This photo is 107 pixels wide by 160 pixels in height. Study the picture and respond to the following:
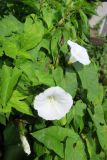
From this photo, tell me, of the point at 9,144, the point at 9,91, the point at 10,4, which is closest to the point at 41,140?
the point at 9,144

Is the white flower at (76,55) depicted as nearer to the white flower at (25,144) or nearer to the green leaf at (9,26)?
the green leaf at (9,26)

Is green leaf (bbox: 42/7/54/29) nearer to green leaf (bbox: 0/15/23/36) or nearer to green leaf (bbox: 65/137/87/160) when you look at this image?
green leaf (bbox: 0/15/23/36)

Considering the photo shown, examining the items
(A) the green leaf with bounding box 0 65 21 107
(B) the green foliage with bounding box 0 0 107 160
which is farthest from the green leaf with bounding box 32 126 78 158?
(A) the green leaf with bounding box 0 65 21 107

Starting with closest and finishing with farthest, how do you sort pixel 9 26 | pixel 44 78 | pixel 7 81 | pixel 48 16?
1. pixel 7 81
2. pixel 44 78
3. pixel 9 26
4. pixel 48 16

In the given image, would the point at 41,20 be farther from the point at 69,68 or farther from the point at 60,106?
the point at 60,106

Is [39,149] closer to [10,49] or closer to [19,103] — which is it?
[19,103]

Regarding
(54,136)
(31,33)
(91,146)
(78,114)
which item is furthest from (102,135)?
(31,33)

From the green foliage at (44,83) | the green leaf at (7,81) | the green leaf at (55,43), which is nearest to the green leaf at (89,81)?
the green foliage at (44,83)
